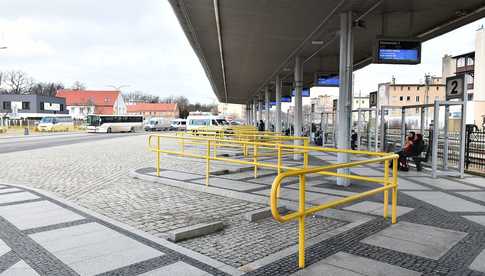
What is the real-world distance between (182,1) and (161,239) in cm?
575

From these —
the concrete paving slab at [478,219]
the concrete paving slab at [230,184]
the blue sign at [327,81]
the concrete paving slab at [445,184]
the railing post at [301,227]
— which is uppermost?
the blue sign at [327,81]

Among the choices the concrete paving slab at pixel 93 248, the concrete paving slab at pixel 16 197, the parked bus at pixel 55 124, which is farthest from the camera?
the parked bus at pixel 55 124

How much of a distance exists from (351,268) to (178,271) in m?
1.87

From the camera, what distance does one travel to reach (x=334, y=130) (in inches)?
905

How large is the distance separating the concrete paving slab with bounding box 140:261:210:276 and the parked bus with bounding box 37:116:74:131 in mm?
54419

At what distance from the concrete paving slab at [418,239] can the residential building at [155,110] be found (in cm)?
12142

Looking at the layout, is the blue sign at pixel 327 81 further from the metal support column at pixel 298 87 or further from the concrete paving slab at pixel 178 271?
the concrete paving slab at pixel 178 271

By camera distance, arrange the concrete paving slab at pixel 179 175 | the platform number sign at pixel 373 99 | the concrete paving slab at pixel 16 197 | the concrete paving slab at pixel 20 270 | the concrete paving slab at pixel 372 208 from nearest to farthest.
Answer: the concrete paving slab at pixel 20 270 < the concrete paving slab at pixel 372 208 < the concrete paving slab at pixel 16 197 < the concrete paving slab at pixel 179 175 < the platform number sign at pixel 373 99

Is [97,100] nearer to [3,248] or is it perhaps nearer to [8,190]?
[8,190]

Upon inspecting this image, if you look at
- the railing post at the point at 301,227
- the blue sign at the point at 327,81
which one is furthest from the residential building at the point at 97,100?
the railing post at the point at 301,227

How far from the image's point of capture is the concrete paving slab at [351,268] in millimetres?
3965

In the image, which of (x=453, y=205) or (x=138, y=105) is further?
(x=138, y=105)

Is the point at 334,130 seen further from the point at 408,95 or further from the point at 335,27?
the point at 408,95

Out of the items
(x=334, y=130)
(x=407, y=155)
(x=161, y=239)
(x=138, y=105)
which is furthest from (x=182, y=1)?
(x=138, y=105)
